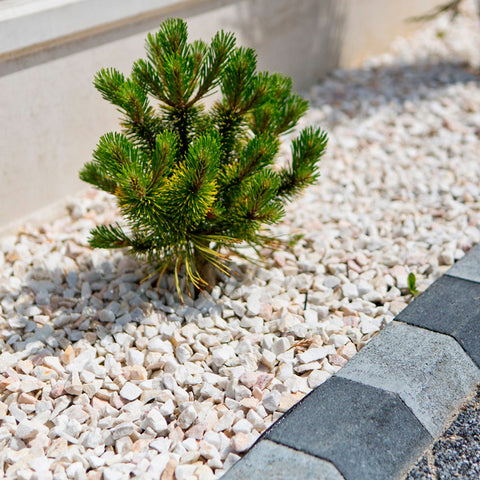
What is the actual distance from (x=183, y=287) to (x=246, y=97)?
0.72m

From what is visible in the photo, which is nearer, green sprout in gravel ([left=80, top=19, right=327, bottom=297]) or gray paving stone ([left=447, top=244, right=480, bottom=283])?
green sprout in gravel ([left=80, top=19, right=327, bottom=297])

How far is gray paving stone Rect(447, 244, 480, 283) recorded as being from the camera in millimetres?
2422

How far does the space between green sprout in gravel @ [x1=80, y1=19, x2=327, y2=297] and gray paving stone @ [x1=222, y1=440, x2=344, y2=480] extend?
680 millimetres

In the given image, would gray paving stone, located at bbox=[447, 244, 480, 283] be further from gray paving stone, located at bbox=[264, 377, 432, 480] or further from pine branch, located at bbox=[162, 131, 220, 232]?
pine branch, located at bbox=[162, 131, 220, 232]

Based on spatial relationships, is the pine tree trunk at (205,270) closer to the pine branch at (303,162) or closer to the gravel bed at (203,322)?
the gravel bed at (203,322)

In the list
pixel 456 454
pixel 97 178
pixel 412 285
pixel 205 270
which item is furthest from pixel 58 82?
pixel 456 454

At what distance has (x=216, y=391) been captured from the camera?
1.97m

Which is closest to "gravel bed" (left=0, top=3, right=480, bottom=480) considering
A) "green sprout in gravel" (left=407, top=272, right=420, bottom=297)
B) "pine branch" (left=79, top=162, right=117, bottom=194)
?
"green sprout in gravel" (left=407, top=272, right=420, bottom=297)

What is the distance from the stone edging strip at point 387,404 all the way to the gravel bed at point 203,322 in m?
0.10

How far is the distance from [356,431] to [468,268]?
3.26 ft

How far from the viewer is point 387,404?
6.03 ft

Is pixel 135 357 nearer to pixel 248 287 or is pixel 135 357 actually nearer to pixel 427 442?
pixel 248 287

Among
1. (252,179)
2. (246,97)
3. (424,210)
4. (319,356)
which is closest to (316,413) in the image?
(319,356)

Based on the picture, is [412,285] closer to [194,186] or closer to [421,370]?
[421,370]
